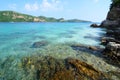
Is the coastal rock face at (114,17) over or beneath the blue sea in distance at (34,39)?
over

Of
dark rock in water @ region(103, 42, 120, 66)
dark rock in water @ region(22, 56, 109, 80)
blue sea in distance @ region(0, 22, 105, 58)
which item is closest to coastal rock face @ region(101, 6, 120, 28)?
blue sea in distance @ region(0, 22, 105, 58)

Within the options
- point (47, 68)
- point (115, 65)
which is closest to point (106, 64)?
point (115, 65)

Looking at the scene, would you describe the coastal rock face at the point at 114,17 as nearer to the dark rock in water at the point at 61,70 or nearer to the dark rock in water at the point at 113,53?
the dark rock in water at the point at 113,53

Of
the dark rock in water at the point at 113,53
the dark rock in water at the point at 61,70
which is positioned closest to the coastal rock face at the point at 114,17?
the dark rock in water at the point at 113,53

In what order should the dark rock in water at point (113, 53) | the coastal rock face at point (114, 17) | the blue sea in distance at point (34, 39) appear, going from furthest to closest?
the coastal rock face at point (114, 17), the blue sea in distance at point (34, 39), the dark rock in water at point (113, 53)

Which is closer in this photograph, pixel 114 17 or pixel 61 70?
pixel 61 70

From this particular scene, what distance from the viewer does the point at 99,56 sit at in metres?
22.1

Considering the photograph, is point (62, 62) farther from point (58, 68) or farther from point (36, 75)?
point (36, 75)

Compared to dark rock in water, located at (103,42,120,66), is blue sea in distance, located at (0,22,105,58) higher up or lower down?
lower down

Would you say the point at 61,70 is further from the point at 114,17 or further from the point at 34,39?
the point at 114,17

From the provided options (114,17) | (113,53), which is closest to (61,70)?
(113,53)

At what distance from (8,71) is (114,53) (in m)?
13.6

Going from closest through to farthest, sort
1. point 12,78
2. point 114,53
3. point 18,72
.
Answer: point 12,78
point 18,72
point 114,53

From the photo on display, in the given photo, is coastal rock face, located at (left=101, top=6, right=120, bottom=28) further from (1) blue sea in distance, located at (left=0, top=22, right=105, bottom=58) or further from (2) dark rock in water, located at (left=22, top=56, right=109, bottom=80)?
(2) dark rock in water, located at (left=22, top=56, right=109, bottom=80)
